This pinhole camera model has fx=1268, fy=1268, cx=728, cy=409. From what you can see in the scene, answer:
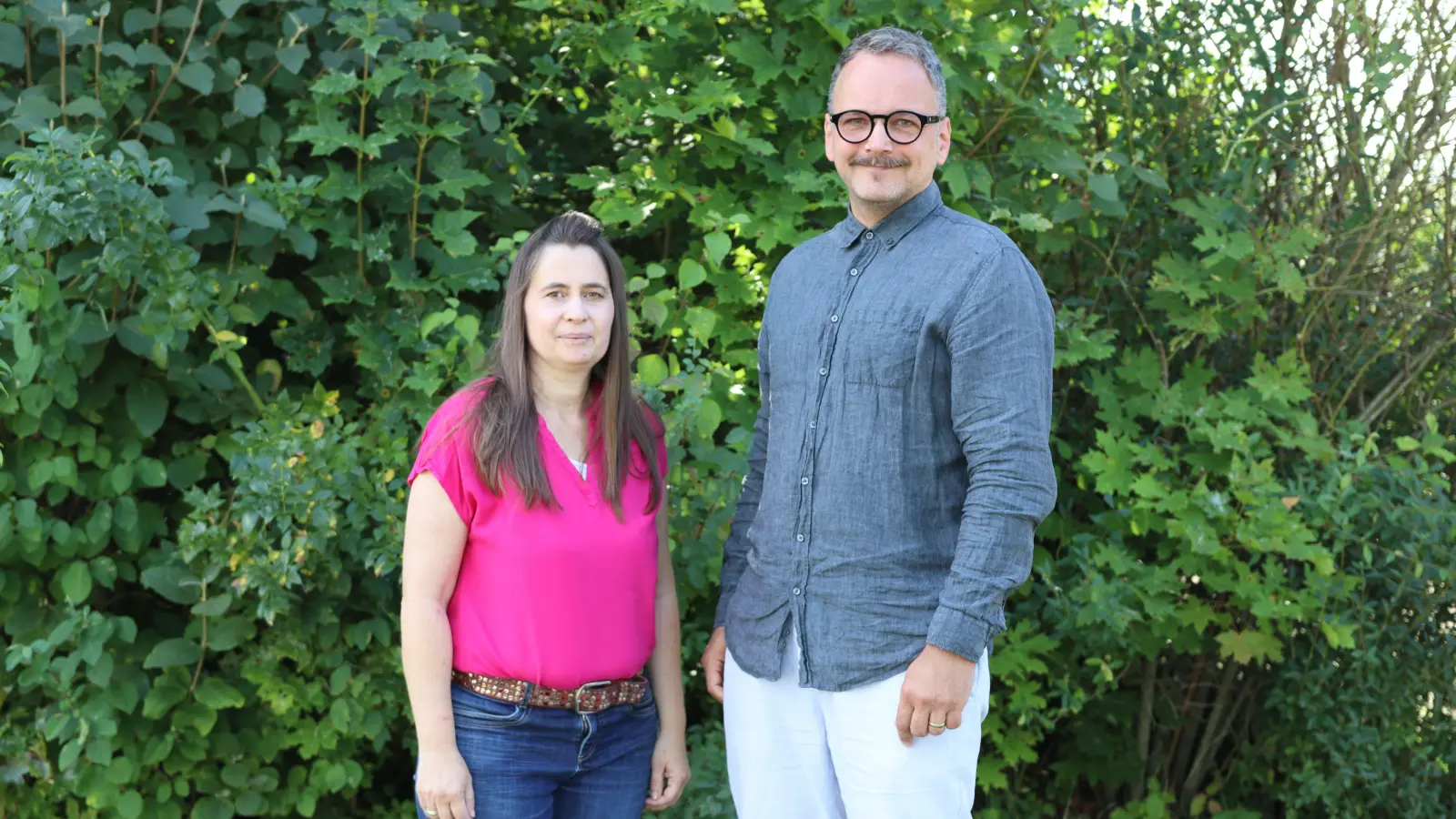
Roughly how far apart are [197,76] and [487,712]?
1811 millimetres

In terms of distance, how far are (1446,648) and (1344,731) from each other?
1.08 feet

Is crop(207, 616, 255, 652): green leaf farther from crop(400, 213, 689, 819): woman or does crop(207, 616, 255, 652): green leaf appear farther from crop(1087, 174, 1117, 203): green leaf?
crop(1087, 174, 1117, 203): green leaf

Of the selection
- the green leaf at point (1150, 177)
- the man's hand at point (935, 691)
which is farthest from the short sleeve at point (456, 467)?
the green leaf at point (1150, 177)

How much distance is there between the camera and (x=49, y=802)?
3.03 meters

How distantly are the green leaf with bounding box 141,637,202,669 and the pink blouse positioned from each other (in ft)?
3.79

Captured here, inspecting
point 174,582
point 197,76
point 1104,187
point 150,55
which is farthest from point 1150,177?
point 174,582

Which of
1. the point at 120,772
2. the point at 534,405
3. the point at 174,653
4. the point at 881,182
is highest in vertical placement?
the point at 881,182

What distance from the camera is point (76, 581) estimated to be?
2.86 m

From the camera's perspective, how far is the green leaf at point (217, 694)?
9.52 feet

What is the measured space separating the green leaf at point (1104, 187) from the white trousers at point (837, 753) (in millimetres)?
1613

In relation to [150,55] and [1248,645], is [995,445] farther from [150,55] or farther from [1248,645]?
[150,55]

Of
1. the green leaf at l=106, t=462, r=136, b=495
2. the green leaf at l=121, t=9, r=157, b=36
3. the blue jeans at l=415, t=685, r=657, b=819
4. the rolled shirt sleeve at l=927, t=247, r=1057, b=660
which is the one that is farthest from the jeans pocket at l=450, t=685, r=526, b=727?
the green leaf at l=121, t=9, r=157, b=36

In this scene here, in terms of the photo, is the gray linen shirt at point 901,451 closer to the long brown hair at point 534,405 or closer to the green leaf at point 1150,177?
the long brown hair at point 534,405

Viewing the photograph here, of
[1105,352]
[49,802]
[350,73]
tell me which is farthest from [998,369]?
[49,802]
